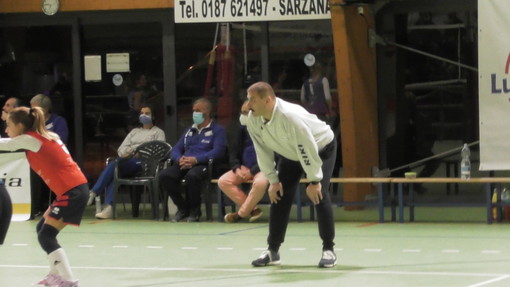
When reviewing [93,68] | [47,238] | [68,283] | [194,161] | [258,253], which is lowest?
[258,253]

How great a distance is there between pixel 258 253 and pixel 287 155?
160 centimetres

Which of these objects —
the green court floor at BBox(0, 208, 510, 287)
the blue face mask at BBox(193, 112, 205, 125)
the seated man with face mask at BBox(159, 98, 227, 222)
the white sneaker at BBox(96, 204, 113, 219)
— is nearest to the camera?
the green court floor at BBox(0, 208, 510, 287)

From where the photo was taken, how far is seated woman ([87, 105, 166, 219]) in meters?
14.8

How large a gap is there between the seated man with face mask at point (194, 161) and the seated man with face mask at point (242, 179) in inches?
9.4

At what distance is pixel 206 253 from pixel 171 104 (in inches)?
207

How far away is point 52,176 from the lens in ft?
29.0

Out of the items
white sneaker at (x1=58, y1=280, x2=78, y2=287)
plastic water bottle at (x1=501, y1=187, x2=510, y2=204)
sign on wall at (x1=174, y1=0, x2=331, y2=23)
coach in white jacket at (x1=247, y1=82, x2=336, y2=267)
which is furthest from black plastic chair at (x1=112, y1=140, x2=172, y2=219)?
white sneaker at (x1=58, y1=280, x2=78, y2=287)

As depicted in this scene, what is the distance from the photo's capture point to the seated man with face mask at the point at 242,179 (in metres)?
13.5

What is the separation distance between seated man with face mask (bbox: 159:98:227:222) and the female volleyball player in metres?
5.17

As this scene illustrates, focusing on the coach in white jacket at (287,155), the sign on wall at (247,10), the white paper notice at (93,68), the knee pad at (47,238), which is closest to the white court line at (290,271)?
the coach in white jacket at (287,155)

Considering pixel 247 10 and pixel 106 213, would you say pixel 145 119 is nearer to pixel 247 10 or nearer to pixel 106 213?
pixel 106 213

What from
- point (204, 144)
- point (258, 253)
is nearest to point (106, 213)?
point (204, 144)

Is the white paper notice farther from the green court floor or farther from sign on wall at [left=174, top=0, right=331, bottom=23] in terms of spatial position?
the green court floor

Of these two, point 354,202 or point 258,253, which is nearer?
point 258,253
